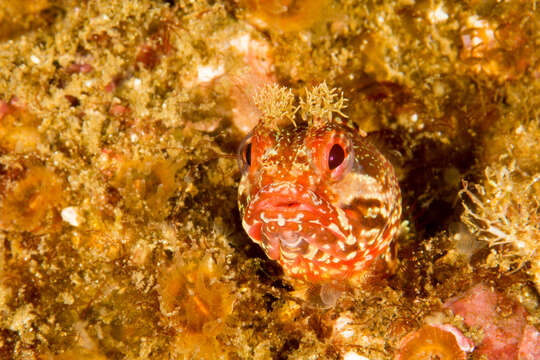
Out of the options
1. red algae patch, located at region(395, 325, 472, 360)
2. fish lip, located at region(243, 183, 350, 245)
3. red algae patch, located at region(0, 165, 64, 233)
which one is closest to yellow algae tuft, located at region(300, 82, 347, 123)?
fish lip, located at region(243, 183, 350, 245)

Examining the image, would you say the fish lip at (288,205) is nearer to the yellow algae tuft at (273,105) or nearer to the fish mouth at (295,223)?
the fish mouth at (295,223)

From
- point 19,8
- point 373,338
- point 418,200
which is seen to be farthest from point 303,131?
point 19,8

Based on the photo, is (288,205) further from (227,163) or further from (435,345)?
(227,163)

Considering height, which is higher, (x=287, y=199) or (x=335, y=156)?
(x=335, y=156)

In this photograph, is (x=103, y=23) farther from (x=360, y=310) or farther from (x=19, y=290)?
(x=360, y=310)

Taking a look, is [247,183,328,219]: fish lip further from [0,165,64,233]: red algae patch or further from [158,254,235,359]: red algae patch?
[0,165,64,233]: red algae patch

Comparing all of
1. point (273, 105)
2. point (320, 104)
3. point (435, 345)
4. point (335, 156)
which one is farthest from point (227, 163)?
point (435, 345)

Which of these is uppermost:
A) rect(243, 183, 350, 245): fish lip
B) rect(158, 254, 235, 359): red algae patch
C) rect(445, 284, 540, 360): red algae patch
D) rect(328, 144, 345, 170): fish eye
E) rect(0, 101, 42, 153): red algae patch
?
rect(328, 144, 345, 170): fish eye

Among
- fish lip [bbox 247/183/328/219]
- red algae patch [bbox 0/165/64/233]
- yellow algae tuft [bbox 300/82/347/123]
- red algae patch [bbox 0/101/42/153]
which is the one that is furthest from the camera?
red algae patch [bbox 0/101/42/153]
